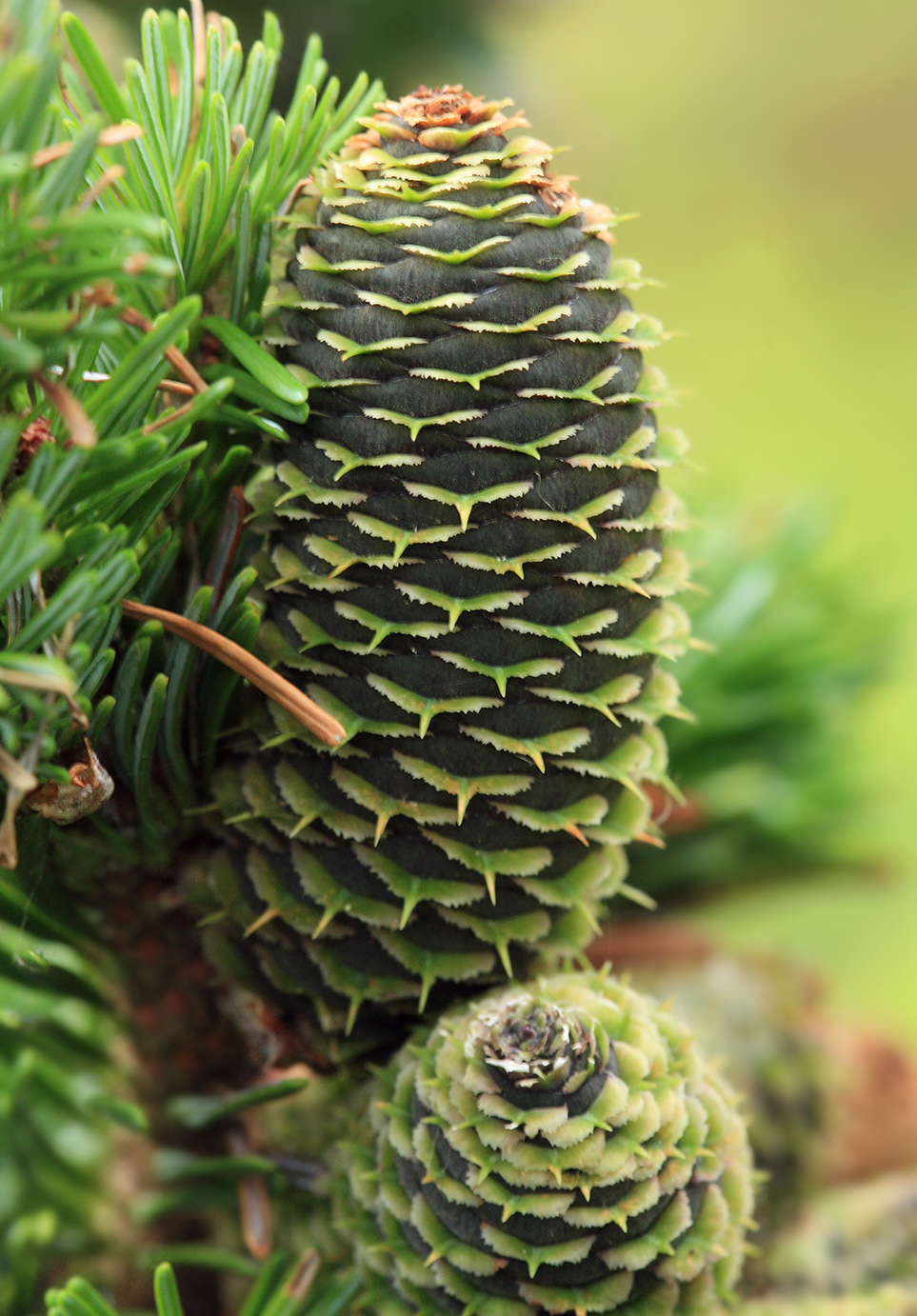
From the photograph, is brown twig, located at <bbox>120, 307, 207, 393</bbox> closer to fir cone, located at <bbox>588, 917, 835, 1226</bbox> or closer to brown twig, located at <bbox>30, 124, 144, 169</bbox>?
brown twig, located at <bbox>30, 124, 144, 169</bbox>

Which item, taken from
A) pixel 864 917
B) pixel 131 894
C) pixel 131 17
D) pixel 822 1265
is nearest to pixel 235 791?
pixel 131 894

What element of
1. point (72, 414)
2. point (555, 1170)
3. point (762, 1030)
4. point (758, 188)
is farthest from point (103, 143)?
point (758, 188)

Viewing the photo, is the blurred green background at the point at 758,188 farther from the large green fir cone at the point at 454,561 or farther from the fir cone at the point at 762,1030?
the large green fir cone at the point at 454,561

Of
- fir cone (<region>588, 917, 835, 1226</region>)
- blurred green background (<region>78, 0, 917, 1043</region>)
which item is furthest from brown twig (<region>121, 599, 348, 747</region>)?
blurred green background (<region>78, 0, 917, 1043</region>)

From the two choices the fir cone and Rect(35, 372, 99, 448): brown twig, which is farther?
the fir cone

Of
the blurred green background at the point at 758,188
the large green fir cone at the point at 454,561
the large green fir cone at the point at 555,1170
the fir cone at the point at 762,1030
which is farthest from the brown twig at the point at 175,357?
the blurred green background at the point at 758,188

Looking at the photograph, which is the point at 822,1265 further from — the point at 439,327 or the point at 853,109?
the point at 853,109
